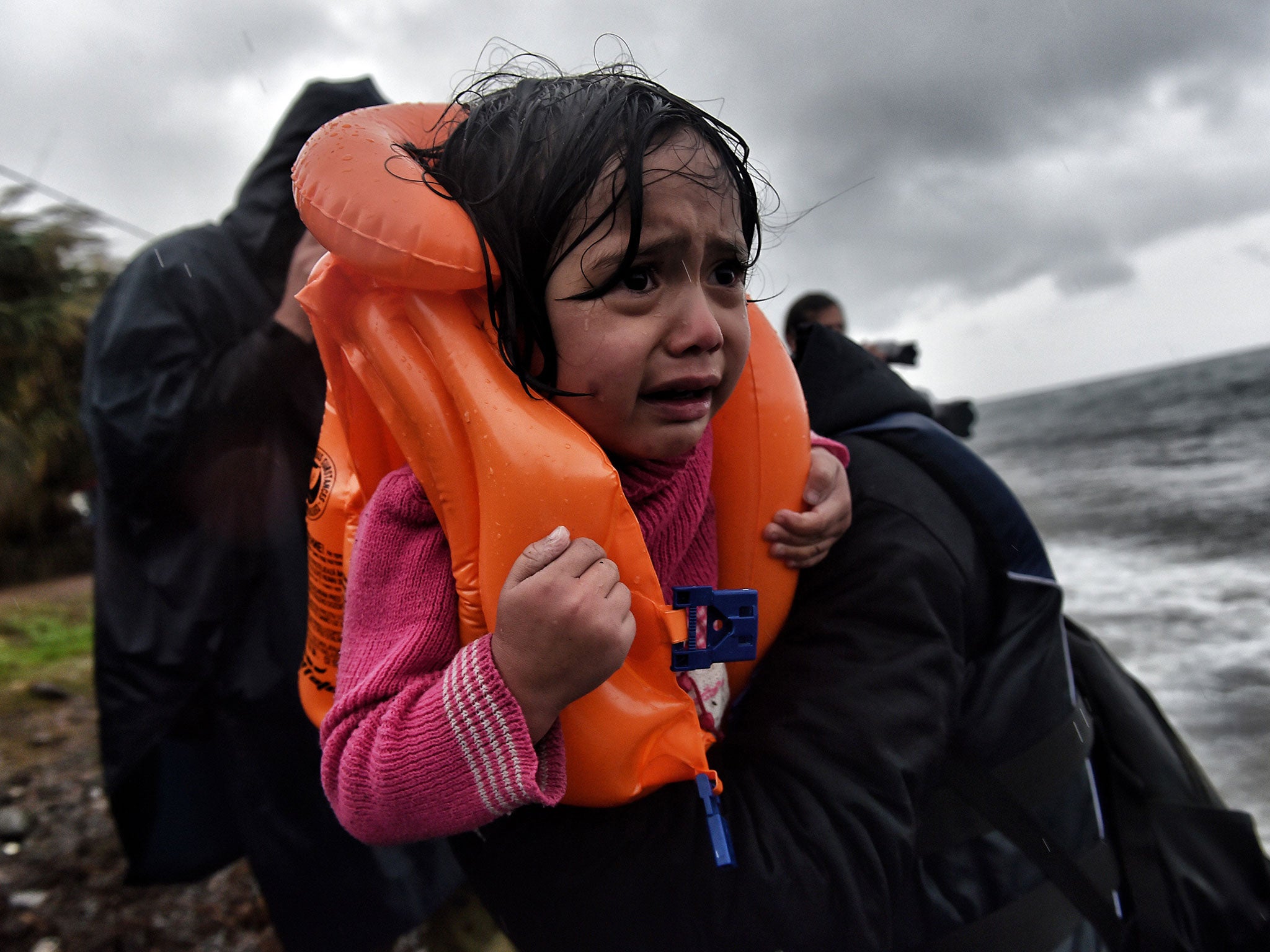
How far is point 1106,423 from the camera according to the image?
89.5 feet

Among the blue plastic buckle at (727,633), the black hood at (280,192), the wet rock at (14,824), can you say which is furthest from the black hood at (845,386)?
the wet rock at (14,824)

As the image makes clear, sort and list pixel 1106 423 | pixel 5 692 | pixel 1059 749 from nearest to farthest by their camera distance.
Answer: pixel 1059 749
pixel 5 692
pixel 1106 423

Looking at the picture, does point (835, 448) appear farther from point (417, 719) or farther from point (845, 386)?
point (417, 719)

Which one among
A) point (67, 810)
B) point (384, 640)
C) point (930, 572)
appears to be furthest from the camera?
point (67, 810)

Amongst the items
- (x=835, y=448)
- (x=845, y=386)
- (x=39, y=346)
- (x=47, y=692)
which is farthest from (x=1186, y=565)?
(x=39, y=346)

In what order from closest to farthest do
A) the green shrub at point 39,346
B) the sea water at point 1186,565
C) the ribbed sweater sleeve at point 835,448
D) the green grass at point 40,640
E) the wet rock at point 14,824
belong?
the ribbed sweater sleeve at point 835,448 → the wet rock at point 14,824 → the sea water at point 1186,565 → the green grass at point 40,640 → the green shrub at point 39,346

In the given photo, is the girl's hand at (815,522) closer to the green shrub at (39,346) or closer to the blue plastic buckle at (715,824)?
the blue plastic buckle at (715,824)

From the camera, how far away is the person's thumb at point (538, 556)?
0.92 metres

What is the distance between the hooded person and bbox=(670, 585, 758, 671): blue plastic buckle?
154 cm

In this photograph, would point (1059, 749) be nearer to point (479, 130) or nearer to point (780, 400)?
point (780, 400)

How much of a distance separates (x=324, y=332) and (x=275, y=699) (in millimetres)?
1402

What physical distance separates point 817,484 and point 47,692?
5521 mm

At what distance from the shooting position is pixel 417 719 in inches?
35.9

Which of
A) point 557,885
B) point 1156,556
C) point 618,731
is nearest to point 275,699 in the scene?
point 557,885
